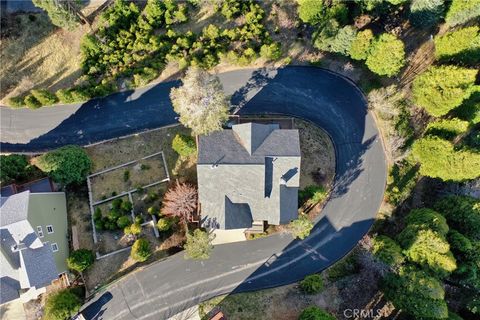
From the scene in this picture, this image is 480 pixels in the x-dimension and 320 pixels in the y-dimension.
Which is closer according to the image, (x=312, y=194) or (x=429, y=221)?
(x=429, y=221)

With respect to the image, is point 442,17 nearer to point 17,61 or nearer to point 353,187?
point 353,187

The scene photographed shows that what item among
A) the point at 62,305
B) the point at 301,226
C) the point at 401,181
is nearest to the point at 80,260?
the point at 62,305

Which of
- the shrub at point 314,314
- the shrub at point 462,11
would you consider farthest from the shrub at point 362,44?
the shrub at point 314,314

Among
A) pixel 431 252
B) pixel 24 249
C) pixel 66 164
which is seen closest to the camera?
pixel 24 249

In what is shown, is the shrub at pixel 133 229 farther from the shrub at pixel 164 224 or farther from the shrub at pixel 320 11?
the shrub at pixel 320 11

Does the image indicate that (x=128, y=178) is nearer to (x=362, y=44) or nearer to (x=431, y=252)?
(x=362, y=44)

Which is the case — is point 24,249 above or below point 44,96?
below
